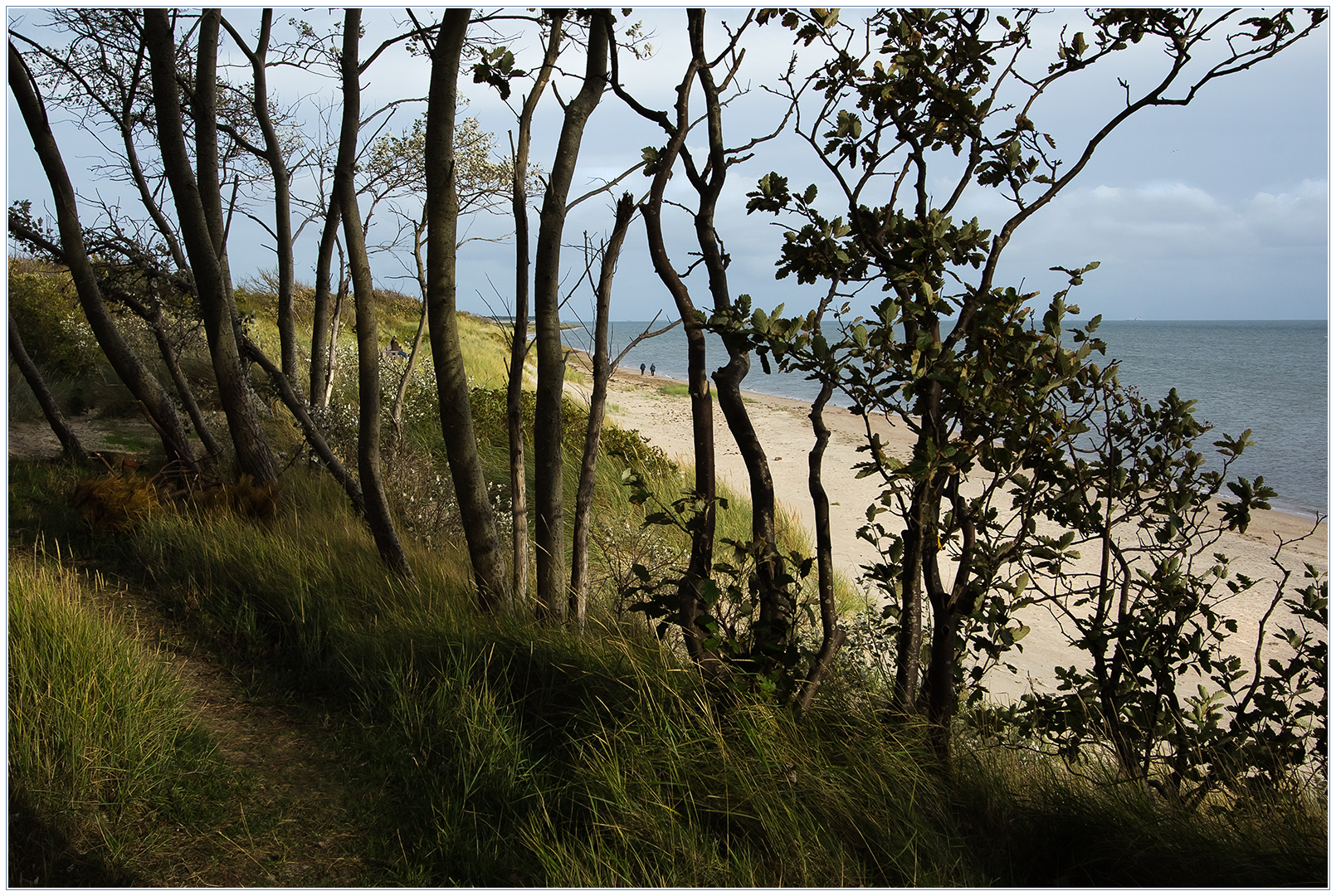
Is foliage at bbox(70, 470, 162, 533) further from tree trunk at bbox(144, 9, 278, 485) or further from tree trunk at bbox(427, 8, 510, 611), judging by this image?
tree trunk at bbox(427, 8, 510, 611)

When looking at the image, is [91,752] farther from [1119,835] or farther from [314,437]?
[1119,835]

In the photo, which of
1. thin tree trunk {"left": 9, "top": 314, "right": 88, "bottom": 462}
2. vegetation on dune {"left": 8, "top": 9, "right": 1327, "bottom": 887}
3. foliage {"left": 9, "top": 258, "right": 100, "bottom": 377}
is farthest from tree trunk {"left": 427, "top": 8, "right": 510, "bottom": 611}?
foliage {"left": 9, "top": 258, "right": 100, "bottom": 377}

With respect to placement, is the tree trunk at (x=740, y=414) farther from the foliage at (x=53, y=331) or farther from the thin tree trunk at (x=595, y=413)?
the foliage at (x=53, y=331)

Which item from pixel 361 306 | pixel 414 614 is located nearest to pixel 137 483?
pixel 361 306

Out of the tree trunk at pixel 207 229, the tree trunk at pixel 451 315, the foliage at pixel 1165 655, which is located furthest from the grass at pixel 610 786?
the tree trunk at pixel 207 229

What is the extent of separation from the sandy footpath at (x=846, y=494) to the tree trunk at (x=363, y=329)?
104 inches

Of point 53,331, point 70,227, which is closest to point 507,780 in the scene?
point 70,227

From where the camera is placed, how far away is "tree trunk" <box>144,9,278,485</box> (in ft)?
18.6

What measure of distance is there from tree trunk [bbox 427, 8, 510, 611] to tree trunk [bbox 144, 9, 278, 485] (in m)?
2.63

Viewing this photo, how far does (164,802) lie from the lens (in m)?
2.90

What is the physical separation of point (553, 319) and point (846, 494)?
967 cm

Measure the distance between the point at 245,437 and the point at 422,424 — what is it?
355cm

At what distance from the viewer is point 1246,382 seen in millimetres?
37750

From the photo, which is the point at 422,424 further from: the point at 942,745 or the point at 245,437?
the point at 942,745
